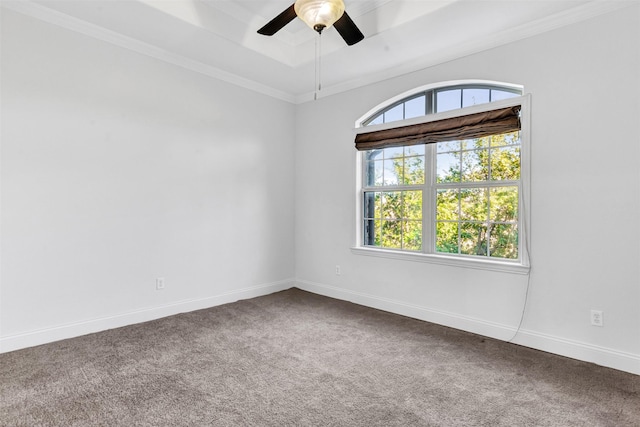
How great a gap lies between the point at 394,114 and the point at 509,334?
2.52 m

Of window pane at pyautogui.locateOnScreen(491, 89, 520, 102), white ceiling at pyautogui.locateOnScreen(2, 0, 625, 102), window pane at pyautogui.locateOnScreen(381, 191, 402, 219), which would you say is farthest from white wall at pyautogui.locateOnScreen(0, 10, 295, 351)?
window pane at pyautogui.locateOnScreen(491, 89, 520, 102)

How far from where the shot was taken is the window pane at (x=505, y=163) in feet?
10.1

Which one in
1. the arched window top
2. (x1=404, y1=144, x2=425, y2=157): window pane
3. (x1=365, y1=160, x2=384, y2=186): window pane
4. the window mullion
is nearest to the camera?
the arched window top

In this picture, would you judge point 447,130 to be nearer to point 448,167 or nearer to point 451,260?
point 448,167

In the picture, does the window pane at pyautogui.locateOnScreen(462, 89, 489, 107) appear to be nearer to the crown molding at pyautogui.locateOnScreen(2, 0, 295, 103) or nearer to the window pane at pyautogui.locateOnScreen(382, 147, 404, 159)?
the window pane at pyautogui.locateOnScreen(382, 147, 404, 159)

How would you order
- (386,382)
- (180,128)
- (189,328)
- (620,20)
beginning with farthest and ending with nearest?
(180,128) < (189,328) < (620,20) < (386,382)

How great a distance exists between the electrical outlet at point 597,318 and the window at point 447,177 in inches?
21.2

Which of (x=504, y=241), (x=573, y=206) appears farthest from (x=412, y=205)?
(x=573, y=206)

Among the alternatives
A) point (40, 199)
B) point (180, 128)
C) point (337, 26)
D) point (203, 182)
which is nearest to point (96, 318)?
point (40, 199)

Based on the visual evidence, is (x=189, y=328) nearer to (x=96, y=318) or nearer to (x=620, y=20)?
(x=96, y=318)

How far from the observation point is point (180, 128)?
365cm

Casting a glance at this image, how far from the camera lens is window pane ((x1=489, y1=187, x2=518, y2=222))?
10.1ft

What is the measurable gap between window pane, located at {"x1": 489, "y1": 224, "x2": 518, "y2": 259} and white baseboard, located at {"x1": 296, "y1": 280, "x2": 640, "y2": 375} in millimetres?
634

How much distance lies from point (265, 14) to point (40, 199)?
2.52 metres
